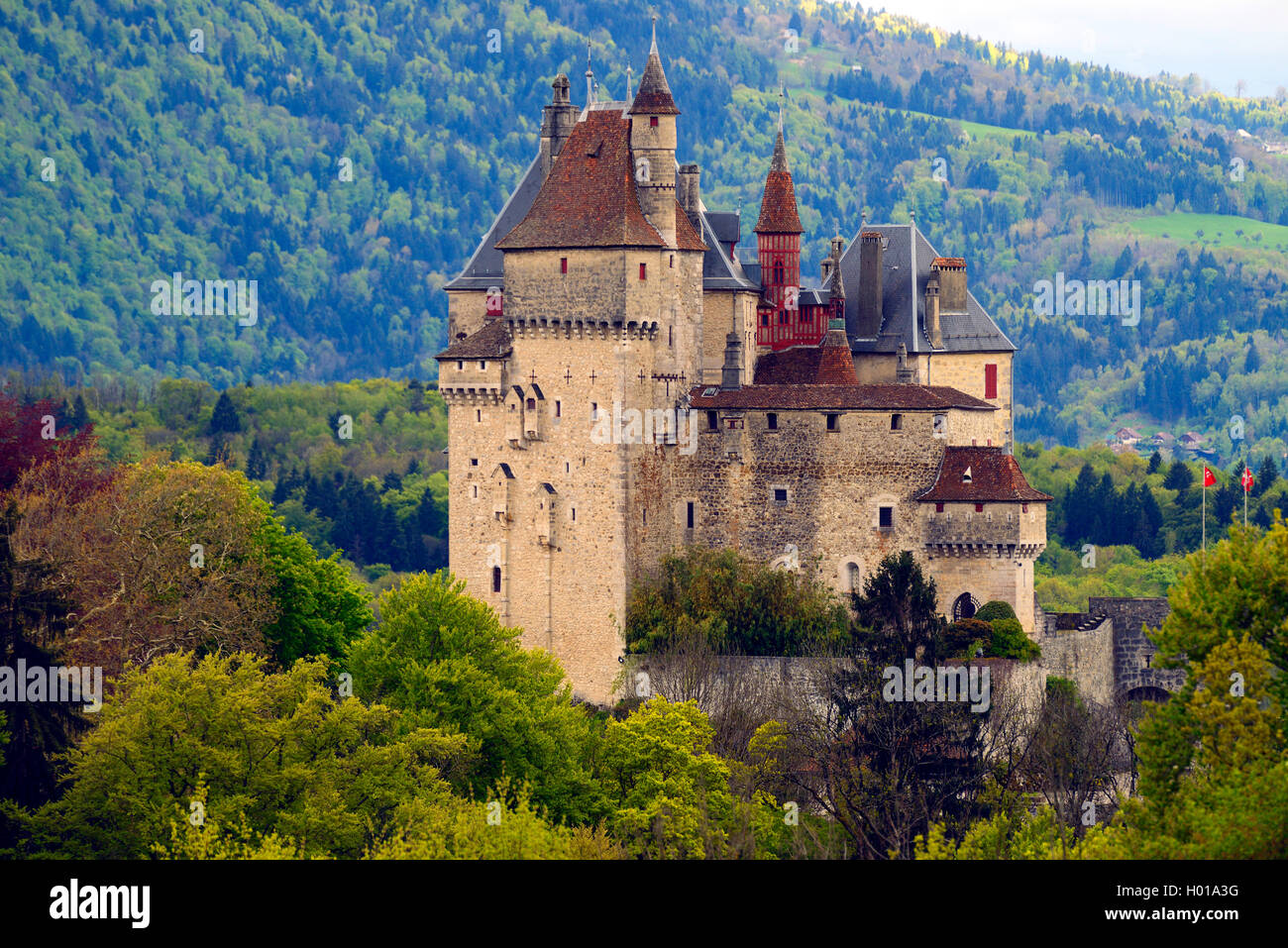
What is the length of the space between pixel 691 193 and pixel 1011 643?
17910mm

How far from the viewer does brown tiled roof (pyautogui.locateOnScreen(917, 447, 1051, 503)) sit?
7688 cm

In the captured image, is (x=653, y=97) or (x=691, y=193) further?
(x=691, y=193)

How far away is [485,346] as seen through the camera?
8019 cm

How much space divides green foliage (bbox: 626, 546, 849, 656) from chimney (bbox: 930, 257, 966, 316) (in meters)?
12.5

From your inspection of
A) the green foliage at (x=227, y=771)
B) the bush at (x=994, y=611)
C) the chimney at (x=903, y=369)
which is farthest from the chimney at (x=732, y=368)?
the green foliage at (x=227, y=771)

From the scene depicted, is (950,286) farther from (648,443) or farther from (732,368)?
(648,443)

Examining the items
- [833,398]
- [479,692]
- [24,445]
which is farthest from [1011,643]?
[24,445]

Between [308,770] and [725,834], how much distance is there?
33.7 feet

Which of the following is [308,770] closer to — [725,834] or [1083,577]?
[725,834]

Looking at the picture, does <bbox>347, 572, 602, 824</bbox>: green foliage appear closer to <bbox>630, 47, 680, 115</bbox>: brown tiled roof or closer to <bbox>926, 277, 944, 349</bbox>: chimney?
<bbox>630, 47, 680, 115</bbox>: brown tiled roof

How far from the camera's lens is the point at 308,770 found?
58688 mm

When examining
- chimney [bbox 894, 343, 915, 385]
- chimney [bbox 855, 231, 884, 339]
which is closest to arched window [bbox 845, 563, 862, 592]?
chimney [bbox 894, 343, 915, 385]

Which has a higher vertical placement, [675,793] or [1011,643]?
[1011,643]
